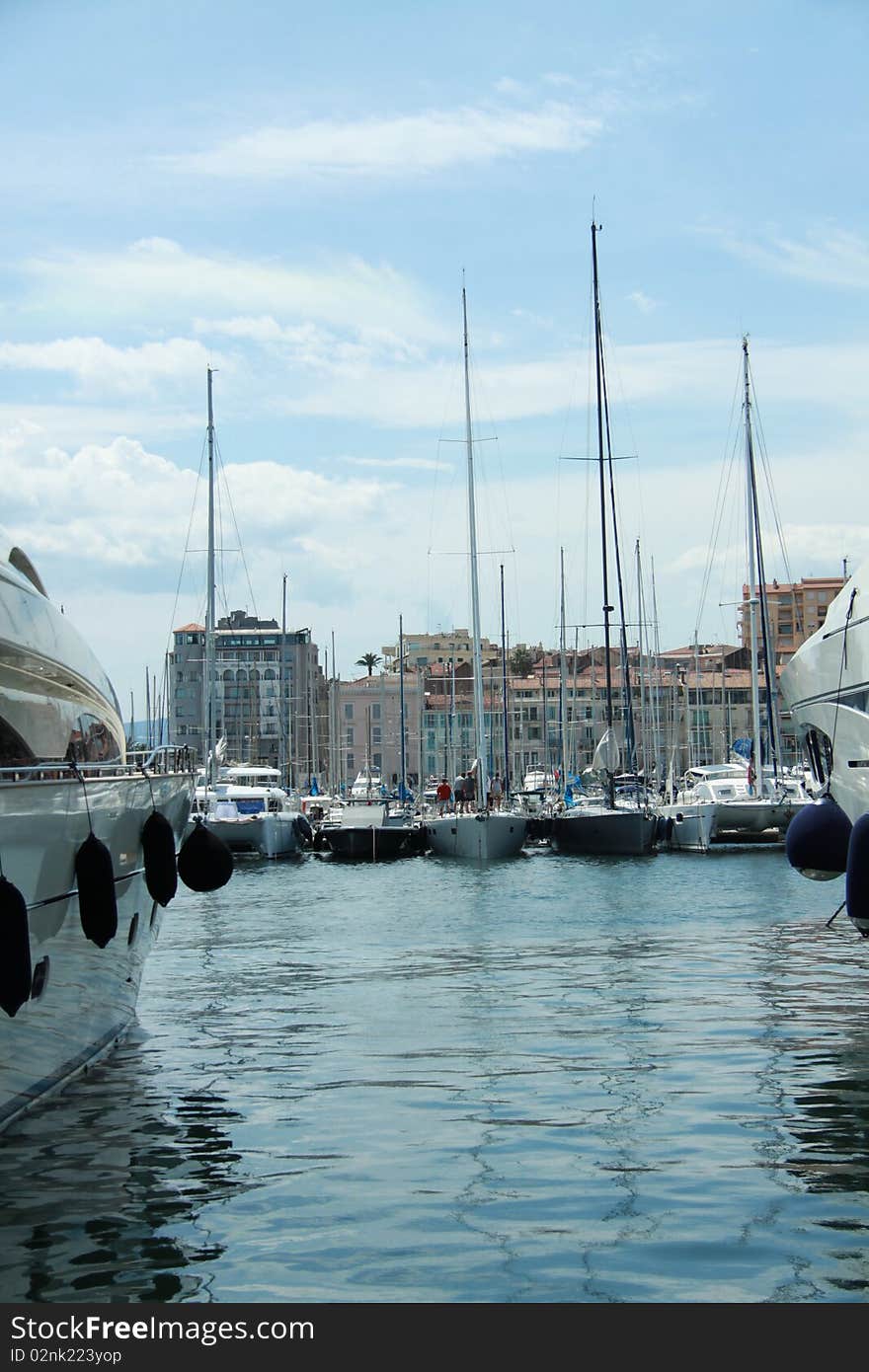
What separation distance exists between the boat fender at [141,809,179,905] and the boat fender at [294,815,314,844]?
1549 inches

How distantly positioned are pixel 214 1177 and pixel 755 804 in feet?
132

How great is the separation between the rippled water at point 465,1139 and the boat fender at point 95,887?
136 centimetres

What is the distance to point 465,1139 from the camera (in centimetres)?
1024

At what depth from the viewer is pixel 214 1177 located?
31.0 feet

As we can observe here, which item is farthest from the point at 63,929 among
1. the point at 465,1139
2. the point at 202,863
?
the point at 202,863

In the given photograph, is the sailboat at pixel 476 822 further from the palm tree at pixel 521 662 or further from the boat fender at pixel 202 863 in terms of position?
the palm tree at pixel 521 662

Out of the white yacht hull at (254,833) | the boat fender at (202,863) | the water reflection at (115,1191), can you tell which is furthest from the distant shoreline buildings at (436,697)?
the water reflection at (115,1191)

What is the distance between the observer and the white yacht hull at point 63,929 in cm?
960

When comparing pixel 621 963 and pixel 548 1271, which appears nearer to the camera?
pixel 548 1271

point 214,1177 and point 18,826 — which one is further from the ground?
point 18,826

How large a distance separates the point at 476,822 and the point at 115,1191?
38.2 metres

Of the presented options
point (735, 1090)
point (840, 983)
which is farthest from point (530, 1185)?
point (840, 983)

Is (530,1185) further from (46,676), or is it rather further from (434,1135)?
(46,676)

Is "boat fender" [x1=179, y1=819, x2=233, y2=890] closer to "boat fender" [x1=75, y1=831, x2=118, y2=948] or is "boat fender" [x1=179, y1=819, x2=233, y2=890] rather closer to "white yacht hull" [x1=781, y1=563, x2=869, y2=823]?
"boat fender" [x1=75, y1=831, x2=118, y2=948]
